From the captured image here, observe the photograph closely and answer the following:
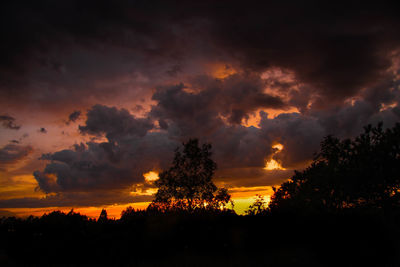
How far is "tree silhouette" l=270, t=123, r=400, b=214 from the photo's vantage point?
26500mm

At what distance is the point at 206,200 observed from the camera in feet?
122

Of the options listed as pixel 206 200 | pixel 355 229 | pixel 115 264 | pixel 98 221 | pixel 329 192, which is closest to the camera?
pixel 115 264

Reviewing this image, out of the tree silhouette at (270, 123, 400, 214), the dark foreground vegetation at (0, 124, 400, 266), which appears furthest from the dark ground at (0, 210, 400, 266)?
the tree silhouette at (270, 123, 400, 214)

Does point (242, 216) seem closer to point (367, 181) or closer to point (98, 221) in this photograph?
point (98, 221)

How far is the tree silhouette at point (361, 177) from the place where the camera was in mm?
26500

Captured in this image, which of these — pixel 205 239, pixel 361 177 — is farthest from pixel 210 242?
pixel 361 177

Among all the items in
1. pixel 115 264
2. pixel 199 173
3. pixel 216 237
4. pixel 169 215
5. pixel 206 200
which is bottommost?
pixel 115 264

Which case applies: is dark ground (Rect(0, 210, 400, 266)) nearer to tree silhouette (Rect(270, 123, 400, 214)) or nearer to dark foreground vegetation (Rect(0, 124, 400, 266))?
dark foreground vegetation (Rect(0, 124, 400, 266))

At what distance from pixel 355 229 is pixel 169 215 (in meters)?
7.71

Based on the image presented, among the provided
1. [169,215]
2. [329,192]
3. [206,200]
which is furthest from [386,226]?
[206,200]

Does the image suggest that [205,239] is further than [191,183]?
No

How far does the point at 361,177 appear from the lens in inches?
1056

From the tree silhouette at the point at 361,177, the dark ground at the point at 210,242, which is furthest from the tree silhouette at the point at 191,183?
the dark ground at the point at 210,242

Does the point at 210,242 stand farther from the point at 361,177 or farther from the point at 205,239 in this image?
the point at 361,177
